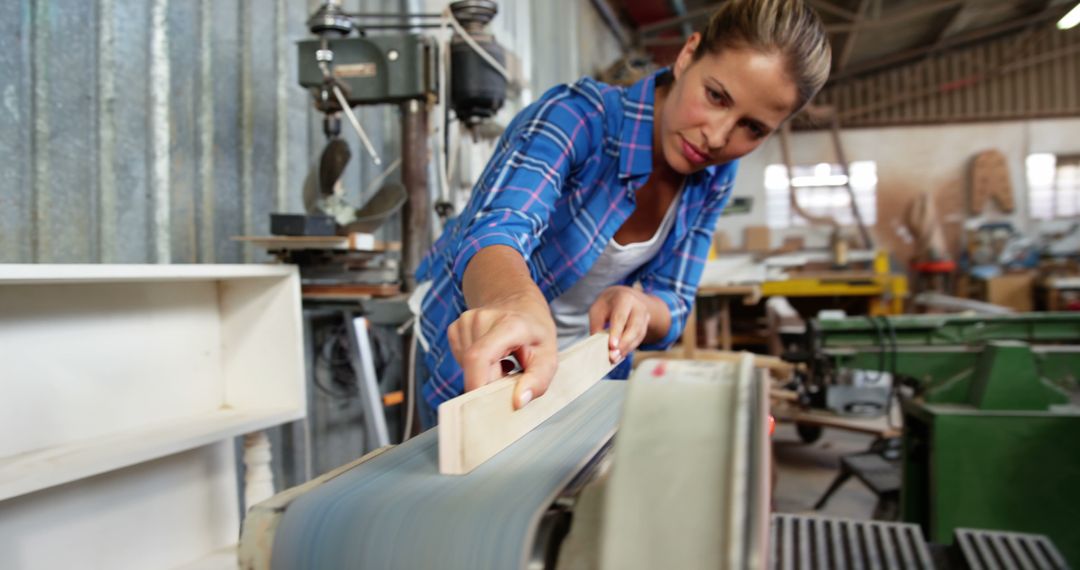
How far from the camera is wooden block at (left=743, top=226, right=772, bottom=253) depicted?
7672mm

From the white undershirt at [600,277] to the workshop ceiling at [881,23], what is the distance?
4.84 meters

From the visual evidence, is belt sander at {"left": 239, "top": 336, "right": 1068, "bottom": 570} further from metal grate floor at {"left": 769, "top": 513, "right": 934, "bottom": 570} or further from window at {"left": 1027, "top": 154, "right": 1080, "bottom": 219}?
window at {"left": 1027, "top": 154, "right": 1080, "bottom": 219}

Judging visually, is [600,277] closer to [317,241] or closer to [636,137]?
[636,137]

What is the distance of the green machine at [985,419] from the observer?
1511 millimetres

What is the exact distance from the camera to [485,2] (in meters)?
A: 1.70

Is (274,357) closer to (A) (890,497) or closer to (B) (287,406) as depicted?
(B) (287,406)

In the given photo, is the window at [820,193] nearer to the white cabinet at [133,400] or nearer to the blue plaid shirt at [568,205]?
the blue plaid shirt at [568,205]

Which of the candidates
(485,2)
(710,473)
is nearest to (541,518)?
(710,473)

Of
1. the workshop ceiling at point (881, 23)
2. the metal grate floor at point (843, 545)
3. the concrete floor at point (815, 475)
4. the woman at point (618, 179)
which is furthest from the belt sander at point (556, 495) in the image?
the workshop ceiling at point (881, 23)

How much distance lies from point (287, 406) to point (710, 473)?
1.32m

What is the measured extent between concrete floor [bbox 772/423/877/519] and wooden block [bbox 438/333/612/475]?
7.66ft

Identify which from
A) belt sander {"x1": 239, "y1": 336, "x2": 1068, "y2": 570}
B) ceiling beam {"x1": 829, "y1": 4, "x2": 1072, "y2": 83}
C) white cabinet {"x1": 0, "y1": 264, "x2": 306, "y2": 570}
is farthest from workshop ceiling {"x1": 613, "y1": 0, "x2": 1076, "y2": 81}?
belt sander {"x1": 239, "y1": 336, "x2": 1068, "y2": 570}

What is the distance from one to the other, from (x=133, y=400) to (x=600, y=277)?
37.5 inches

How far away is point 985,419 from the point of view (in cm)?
158
